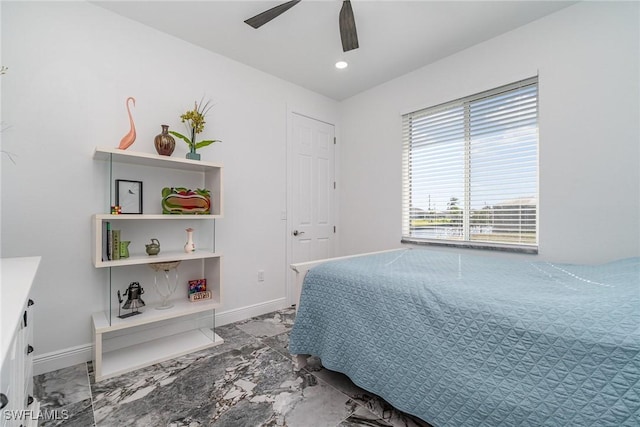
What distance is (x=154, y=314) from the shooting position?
220 centimetres

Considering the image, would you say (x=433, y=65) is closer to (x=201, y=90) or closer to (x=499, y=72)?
(x=499, y=72)

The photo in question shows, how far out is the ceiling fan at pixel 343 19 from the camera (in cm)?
194

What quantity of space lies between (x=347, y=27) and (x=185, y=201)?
5.89 ft

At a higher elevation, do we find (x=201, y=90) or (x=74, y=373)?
(x=201, y=90)

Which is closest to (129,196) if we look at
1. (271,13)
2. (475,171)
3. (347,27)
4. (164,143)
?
(164,143)

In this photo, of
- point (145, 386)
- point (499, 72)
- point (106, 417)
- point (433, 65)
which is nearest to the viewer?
point (106, 417)

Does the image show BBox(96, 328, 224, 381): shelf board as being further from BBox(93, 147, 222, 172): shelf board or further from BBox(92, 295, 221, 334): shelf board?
Answer: BBox(93, 147, 222, 172): shelf board

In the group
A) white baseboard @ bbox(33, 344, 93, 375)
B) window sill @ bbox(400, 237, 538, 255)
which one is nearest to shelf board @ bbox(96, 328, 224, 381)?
white baseboard @ bbox(33, 344, 93, 375)

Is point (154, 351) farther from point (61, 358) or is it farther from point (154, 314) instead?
point (61, 358)

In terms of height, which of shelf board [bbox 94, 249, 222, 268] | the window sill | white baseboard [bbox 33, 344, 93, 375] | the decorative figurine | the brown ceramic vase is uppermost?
the brown ceramic vase

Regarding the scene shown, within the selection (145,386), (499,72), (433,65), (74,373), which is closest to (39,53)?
(74,373)

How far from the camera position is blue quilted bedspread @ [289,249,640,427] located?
0.95 metres

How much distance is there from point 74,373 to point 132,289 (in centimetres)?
60

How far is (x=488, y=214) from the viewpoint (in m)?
2.66
